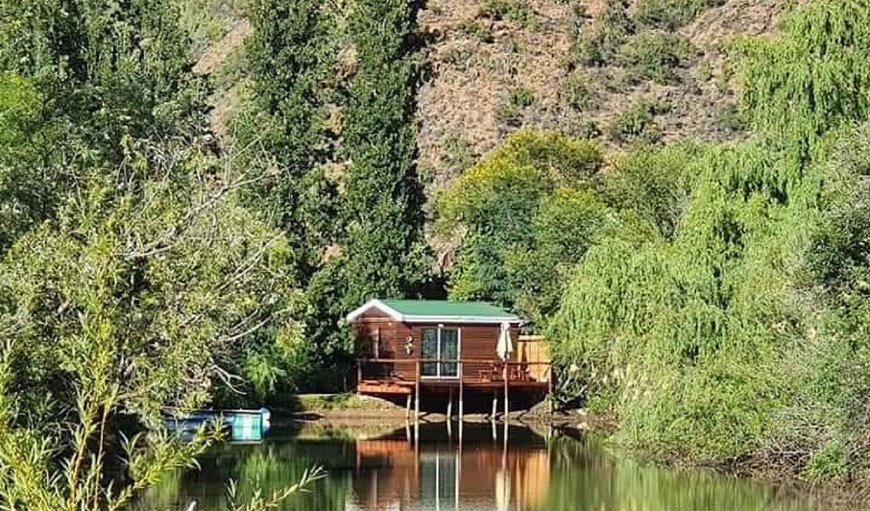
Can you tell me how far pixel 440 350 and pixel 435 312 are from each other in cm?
111

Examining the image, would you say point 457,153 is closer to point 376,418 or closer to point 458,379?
point 458,379

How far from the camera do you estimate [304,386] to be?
36.8 m

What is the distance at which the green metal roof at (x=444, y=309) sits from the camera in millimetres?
37531

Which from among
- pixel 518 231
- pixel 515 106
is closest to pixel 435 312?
pixel 518 231

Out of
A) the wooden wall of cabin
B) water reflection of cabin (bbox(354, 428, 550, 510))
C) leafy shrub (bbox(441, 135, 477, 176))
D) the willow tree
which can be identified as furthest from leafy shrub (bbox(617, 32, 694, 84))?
the willow tree

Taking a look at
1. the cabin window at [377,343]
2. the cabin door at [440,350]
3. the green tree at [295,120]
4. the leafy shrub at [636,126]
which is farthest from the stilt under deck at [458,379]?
the leafy shrub at [636,126]

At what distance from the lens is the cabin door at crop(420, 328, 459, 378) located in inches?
1489

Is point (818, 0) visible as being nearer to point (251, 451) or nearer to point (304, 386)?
point (251, 451)

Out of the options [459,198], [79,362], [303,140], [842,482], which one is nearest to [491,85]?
[459,198]

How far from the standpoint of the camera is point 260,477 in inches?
880

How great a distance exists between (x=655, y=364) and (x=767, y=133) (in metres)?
4.07

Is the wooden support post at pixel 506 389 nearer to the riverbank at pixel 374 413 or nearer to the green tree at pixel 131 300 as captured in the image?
the riverbank at pixel 374 413

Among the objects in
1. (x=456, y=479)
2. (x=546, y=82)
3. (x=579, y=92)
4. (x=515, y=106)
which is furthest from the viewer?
(x=546, y=82)

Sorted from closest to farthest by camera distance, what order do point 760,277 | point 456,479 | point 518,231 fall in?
point 760,277 < point 456,479 < point 518,231
